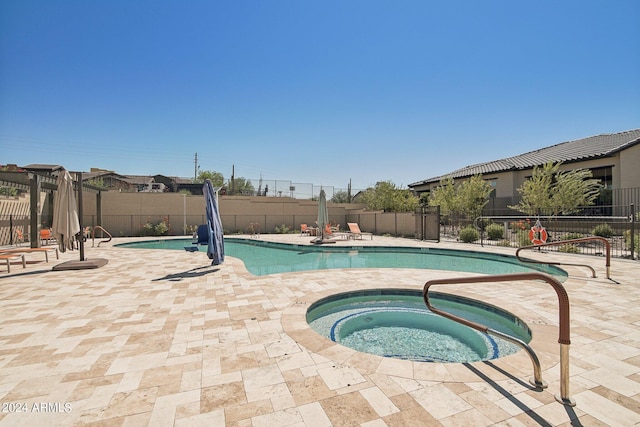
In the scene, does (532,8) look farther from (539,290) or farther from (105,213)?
(105,213)

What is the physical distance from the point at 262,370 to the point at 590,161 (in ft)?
78.9

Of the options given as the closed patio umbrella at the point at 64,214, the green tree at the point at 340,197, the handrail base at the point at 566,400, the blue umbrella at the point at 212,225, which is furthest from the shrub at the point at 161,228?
the handrail base at the point at 566,400

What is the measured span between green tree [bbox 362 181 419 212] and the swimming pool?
31.3ft

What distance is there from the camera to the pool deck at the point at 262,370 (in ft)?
6.84

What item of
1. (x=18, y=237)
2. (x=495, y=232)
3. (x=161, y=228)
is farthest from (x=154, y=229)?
(x=495, y=232)

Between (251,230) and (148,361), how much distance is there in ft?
62.3

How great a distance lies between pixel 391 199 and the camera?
22.1 metres

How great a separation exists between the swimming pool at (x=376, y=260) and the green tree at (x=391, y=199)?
9.53m

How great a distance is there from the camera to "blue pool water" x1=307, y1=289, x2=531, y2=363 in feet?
12.6

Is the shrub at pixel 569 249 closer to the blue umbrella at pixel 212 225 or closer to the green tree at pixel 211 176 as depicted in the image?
the blue umbrella at pixel 212 225

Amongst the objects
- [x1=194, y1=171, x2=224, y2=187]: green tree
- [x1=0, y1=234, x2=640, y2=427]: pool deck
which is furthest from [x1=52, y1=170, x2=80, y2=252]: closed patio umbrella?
[x1=194, y1=171, x2=224, y2=187]: green tree

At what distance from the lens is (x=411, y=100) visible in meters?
13.5

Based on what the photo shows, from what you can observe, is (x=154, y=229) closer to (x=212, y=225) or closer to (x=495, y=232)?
(x=212, y=225)

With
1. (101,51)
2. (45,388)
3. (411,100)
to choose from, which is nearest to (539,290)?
(45,388)
